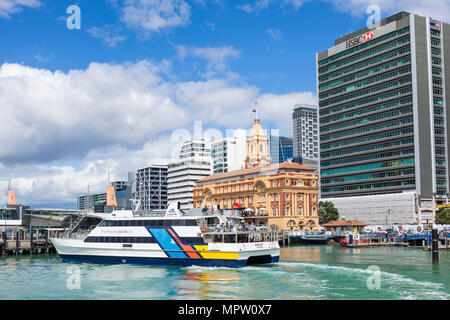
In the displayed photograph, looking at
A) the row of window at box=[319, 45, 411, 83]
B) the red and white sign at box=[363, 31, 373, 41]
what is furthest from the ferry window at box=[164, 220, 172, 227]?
the red and white sign at box=[363, 31, 373, 41]

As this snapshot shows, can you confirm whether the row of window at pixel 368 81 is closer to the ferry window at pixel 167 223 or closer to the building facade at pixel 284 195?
the building facade at pixel 284 195

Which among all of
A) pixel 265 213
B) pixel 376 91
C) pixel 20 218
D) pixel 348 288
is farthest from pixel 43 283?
pixel 376 91

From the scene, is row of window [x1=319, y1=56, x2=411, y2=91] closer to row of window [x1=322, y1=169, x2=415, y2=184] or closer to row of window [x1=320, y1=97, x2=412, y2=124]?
row of window [x1=320, y1=97, x2=412, y2=124]

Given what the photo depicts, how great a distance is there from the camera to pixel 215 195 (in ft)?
475

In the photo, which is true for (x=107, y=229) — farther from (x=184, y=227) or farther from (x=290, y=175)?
(x=290, y=175)

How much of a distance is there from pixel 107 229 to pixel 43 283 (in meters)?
15.5

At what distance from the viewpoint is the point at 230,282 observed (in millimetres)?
37469

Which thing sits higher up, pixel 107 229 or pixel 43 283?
pixel 107 229

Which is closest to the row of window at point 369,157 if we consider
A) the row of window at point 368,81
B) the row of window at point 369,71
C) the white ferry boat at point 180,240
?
the row of window at point 368,81

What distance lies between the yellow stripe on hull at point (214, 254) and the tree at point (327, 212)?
90629 mm

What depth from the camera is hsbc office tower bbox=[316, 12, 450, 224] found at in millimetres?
127125

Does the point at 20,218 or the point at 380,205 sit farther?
the point at 380,205

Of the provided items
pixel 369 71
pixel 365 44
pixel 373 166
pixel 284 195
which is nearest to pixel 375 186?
pixel 373 166
